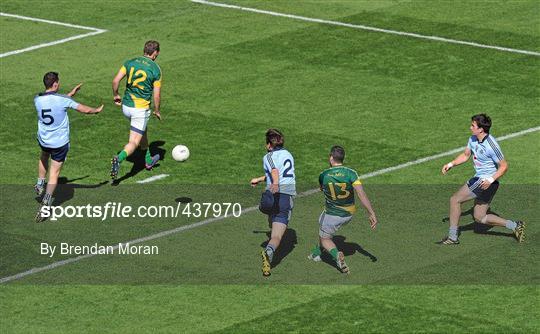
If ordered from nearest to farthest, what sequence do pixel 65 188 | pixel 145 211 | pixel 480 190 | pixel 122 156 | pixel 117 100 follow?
pixel 480 190 → pixel 145 211 → pixel 122 156 → pixel 65 188 → pixel 117 100

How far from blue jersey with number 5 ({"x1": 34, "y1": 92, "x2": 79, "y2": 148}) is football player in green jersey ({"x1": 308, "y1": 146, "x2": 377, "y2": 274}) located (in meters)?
4.95

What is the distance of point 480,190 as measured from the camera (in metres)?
22.4

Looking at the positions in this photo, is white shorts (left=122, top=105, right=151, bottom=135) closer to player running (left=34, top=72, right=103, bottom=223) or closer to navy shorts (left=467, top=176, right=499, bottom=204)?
player running (left=34, top=72, right=103, bottom=223)

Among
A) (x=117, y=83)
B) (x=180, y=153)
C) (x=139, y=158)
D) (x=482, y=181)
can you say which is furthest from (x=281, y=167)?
(x=139, y=158)

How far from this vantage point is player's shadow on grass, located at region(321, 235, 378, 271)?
2195cm

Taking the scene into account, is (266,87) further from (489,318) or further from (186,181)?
(489,318)

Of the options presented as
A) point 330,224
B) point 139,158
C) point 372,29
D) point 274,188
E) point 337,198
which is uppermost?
point 372,29

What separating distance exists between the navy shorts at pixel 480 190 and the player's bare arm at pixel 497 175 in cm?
10

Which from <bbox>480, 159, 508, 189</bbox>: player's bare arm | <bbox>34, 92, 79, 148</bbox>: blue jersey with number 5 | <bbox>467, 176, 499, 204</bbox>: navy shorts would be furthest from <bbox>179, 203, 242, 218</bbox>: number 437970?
<bbox>480, 159, 508, 189</bbox>: player's bare arm

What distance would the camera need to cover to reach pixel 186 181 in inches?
1021

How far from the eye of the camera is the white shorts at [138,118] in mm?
26047

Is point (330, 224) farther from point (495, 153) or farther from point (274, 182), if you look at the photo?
point (495, 153)

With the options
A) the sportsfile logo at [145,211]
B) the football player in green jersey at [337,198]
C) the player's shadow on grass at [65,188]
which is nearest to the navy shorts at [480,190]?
the football player in green jersey at [337,198]

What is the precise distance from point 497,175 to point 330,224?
9.26 ft
